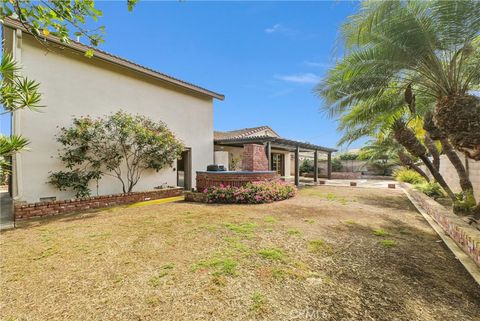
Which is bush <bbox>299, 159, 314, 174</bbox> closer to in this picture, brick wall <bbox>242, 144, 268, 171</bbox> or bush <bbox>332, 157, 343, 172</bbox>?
bush <bbox>332, 157, 343, 172</bbox>

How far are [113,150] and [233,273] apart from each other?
8.87 meters

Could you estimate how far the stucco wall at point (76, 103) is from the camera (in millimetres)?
8312

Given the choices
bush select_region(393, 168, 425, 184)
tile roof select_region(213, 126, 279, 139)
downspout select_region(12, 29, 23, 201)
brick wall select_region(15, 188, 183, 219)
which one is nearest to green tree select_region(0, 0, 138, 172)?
brick wall select_region(15, 188, 183, 219)

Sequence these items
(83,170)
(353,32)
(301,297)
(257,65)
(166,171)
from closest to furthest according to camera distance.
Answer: (301,297), (353,32), (83,170), (166,171), (257,65)

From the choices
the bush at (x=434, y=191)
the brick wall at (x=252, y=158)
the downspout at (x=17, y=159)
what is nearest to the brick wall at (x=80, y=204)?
the downspout at (x=17, y=159)

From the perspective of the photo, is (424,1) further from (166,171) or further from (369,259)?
(166,171)

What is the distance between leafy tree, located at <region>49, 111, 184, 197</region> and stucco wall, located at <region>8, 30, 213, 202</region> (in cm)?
40

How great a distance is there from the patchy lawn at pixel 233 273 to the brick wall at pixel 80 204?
1.47 m

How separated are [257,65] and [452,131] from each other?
1537cm

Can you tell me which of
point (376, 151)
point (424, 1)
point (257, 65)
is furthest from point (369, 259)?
point (376, 151)

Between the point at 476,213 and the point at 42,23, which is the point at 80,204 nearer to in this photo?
the point at 42,23

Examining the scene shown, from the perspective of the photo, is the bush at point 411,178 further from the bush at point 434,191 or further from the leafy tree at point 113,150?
the leafy tree at point 113,150

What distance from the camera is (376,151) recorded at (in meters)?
21.2

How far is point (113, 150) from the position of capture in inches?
392
